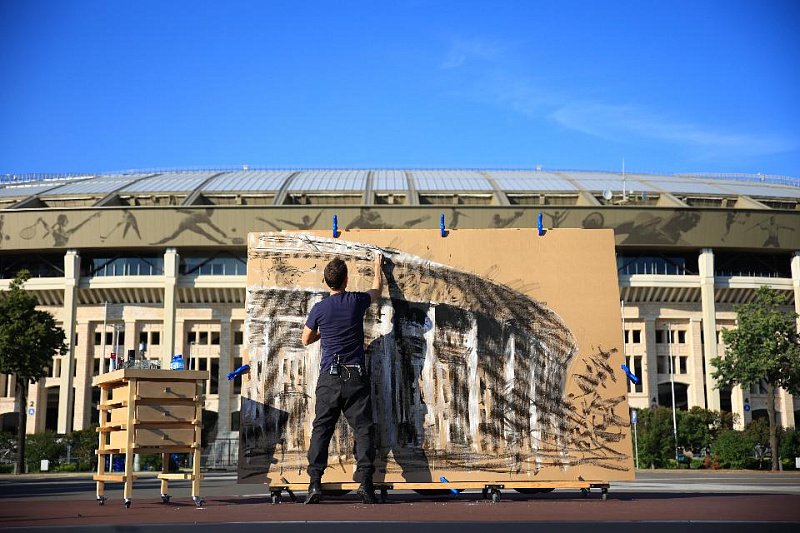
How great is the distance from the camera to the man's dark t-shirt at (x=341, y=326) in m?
10.1

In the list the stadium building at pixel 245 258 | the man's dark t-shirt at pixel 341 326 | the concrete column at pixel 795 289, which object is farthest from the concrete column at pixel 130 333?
the man's dark t-shirt at pixel 341 326

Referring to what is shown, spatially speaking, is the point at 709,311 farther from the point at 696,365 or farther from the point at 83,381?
the point at 83,381

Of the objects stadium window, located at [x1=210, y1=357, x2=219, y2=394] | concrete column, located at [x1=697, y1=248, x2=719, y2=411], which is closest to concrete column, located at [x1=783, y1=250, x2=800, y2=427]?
concrete column, located at [x1=697, y1=248, x2=719, y2=411]

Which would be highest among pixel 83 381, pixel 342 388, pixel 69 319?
pixel 69 319

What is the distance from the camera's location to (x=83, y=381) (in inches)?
2165

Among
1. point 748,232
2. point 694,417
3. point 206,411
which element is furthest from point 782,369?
point 206,411

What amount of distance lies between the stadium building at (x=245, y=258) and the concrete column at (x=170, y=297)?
0.08 metres

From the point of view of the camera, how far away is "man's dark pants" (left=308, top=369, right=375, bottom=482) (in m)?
9.92

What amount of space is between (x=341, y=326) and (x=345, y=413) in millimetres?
963

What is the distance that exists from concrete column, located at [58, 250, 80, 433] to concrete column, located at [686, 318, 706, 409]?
3735cm

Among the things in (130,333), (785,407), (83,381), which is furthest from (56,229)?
(785,407)

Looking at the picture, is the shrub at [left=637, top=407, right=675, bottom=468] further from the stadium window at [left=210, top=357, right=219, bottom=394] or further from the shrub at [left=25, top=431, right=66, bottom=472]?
the shrub at [left=25, top=431, right=66, bottom=472]

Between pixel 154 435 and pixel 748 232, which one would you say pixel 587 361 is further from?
pixel 748 232

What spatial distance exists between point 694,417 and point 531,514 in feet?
135
